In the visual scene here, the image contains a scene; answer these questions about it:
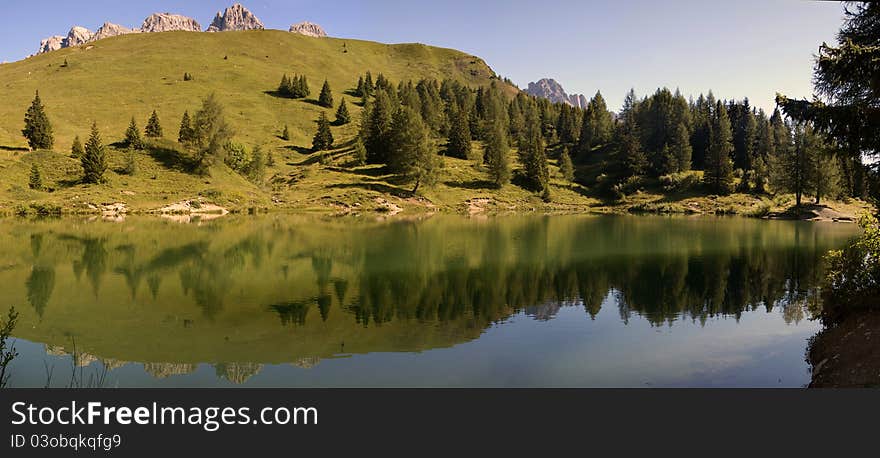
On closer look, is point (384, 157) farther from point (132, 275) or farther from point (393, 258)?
point (132, 275)

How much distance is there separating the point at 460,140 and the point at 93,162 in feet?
258

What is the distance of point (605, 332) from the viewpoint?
18.8 m

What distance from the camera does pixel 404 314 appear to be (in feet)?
68.1

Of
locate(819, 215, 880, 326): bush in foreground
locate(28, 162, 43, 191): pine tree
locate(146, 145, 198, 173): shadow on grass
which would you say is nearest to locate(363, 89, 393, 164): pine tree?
locate(146, 145, 198, 173): shadow on grass

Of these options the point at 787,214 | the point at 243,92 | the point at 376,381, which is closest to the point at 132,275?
the point at 376,381

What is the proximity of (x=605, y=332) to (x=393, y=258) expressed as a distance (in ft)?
64.8

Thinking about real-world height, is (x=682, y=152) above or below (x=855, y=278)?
above

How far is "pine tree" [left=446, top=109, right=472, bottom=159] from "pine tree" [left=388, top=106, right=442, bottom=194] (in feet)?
81.6

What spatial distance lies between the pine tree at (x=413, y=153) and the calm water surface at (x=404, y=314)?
59.5 m

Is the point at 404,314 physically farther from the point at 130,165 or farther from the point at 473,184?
the point at 473,184

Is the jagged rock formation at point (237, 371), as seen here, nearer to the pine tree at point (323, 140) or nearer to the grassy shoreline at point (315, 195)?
the grassy shoreline at point (315, 195)

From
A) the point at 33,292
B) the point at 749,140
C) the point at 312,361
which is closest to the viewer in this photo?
the point at 312,361

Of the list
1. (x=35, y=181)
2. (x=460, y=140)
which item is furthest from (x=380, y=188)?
(x=35, y=181)

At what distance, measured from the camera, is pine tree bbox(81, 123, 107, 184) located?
77806 mm
